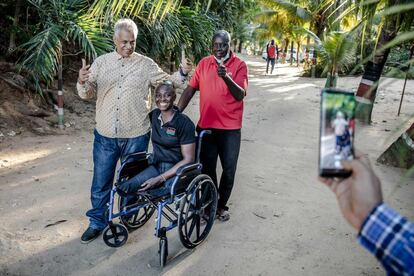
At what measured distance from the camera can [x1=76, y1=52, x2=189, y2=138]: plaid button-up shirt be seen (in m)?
2.95

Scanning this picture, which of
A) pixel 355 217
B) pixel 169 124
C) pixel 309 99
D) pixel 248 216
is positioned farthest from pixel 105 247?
pixel 309 99

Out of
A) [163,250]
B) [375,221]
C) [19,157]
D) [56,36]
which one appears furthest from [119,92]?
[56,36]

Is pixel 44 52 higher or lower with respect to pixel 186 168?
higher

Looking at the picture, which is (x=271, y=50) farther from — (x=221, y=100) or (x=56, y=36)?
(x=221, y=100)

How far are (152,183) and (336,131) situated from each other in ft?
6.55

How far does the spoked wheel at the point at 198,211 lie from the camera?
2803 millimetres

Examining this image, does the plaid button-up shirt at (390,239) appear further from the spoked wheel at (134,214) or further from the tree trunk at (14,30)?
the tree trunk at (14,30)

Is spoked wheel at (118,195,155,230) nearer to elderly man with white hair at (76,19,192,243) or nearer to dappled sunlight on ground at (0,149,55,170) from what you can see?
elderly man with white hair at (76,19,192,243)

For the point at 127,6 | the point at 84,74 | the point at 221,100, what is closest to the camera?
the point at 127,6

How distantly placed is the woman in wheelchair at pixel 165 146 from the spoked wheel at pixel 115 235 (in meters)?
0.32

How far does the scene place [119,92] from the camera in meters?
2.94

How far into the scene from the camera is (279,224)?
3.46 meters

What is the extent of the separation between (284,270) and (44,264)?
1.71 m

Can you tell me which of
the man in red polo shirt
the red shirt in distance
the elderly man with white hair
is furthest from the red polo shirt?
the red shirt in distance
